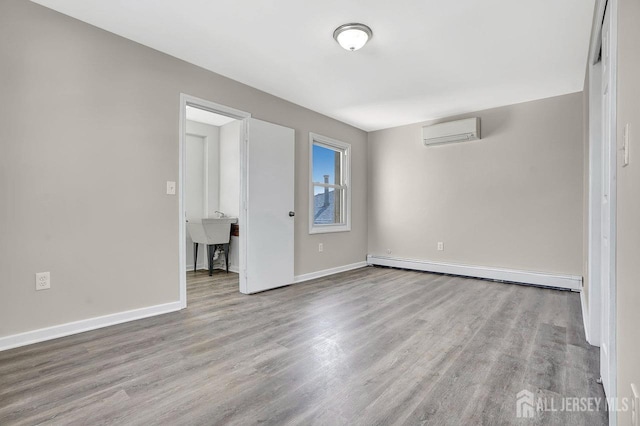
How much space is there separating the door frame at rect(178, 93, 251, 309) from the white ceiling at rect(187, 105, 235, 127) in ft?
4.40

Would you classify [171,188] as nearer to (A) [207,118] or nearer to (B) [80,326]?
(B) [80,326]

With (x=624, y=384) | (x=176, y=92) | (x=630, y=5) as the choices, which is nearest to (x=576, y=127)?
(x=630, y=5)

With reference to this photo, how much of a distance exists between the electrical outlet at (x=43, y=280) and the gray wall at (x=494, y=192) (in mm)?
4418

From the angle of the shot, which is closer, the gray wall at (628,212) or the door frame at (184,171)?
the gray wall at (628,212)

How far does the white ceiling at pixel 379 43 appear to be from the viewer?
2262mm

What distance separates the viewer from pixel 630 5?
0.98 m

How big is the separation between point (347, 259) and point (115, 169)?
11.6 ft

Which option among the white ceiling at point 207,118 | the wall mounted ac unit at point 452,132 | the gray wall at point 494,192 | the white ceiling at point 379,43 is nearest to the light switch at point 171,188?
the white ceiling at point 379,43

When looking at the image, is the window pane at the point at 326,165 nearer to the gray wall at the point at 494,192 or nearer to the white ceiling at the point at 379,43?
the gray wall at the point at 494,192

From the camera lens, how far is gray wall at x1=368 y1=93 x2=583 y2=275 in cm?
387

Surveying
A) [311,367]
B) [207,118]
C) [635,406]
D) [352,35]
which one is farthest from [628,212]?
[207,118]

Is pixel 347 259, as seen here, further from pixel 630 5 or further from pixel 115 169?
pixel 630 5

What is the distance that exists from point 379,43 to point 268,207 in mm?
2101

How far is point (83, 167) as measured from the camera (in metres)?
2.47
